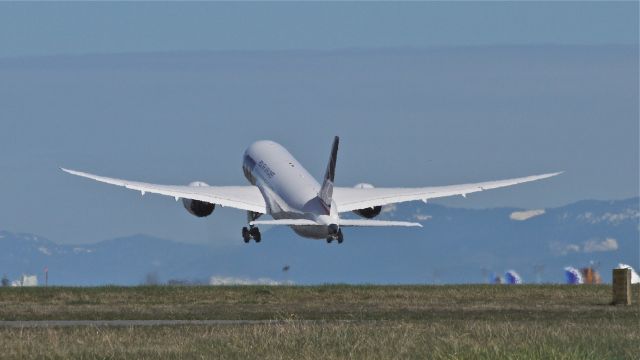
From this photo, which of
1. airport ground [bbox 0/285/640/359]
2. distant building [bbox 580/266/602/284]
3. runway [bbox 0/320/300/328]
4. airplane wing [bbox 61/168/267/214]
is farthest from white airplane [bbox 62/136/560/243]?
runway [bbox 0/320/300/328]

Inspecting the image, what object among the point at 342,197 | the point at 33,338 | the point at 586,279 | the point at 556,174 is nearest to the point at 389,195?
the point at 342,197

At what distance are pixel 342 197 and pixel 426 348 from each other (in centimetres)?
6131

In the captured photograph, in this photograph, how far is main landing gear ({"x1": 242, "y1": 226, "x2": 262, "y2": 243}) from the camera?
9231cm

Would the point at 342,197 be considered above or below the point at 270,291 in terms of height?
above

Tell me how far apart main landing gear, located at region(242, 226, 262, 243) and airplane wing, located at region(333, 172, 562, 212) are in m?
4.94

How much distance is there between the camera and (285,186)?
93.2m

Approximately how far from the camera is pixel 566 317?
52.7 meters

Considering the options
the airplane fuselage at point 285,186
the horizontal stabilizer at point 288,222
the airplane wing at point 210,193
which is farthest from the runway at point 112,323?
the airplane wing at point 210,193

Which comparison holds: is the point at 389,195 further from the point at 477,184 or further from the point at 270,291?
the point at 270,291

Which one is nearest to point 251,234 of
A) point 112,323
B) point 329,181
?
point 329,181

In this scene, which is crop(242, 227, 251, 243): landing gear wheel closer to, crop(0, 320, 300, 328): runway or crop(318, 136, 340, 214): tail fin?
crop(318, 136, 340, 214): tail fin

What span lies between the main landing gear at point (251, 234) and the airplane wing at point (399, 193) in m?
4.94

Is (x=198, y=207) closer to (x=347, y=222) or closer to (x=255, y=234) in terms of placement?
(x=255, y=234)

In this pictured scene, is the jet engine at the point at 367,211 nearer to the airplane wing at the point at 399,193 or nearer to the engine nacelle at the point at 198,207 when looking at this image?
the airplane wing at the point at 399,193
